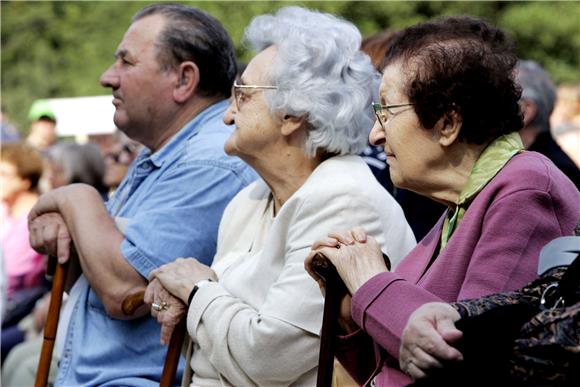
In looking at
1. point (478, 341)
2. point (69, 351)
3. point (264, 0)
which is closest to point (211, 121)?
point (69, 351)

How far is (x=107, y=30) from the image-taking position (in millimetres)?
28234

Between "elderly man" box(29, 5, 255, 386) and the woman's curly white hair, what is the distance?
2.11 feet

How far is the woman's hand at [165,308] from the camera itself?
360 centimetres

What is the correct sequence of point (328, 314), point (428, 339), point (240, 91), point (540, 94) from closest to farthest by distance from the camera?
point (428, 339) < point (328, 314) < point (240, 91) < point (540, 94)

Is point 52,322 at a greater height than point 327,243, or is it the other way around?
point 327,243

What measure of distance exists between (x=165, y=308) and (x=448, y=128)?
122 centimetres

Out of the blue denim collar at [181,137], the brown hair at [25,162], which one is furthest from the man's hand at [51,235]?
the brown hair at [25,162]

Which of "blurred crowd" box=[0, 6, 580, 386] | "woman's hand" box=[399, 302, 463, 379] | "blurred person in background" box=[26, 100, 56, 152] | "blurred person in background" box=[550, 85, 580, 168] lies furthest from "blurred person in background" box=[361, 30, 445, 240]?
"blurred person in background" box=[26, 100, 56, 152]

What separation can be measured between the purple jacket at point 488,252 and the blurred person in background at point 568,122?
522 cm

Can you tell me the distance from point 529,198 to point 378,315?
48 centimetres

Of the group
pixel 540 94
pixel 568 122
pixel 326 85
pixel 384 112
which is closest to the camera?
pixel 384 112

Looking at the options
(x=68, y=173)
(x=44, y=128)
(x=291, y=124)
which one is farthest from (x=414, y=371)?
(x=44, y=128)

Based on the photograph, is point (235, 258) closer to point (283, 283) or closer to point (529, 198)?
point (283, 283)

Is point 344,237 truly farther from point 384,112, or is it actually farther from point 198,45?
point 198,45
